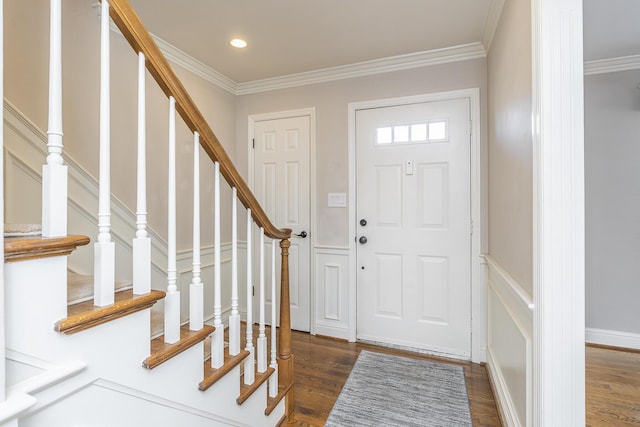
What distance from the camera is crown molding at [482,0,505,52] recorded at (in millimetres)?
1870

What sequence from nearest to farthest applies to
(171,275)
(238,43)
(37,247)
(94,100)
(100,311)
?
(37,247) → (100,311) → (171,275) → (94,100) → (238,43)

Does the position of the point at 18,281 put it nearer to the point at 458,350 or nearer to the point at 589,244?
the point at 458,350

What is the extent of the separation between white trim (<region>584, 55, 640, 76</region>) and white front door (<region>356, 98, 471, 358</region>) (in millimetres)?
1138

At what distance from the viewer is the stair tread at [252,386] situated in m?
1.42

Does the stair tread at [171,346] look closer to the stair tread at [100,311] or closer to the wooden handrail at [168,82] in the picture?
the stair tread at [100,311]

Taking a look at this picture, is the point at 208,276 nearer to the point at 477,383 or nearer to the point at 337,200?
the point at 337,200

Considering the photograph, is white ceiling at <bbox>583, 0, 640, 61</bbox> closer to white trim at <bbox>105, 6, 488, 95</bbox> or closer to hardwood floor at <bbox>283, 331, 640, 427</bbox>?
white trim at <bbox>105, 6, 488, 95</bbox>

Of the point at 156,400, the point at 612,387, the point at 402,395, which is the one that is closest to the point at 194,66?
the point at 156,400

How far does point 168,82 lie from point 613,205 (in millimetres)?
3303

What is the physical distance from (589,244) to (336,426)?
2509 mm

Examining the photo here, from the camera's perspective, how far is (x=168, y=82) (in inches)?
41.1

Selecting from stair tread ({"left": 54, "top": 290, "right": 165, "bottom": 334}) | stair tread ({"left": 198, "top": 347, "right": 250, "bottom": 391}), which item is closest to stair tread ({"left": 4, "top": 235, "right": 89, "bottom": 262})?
stair tread ({"left": 54, "top": 290, "right": 165, "bottom": 334})

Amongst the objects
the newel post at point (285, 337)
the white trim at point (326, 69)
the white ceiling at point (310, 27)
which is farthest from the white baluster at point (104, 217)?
the white trim at point (326, 69)

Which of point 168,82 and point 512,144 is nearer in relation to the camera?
point 168,82
